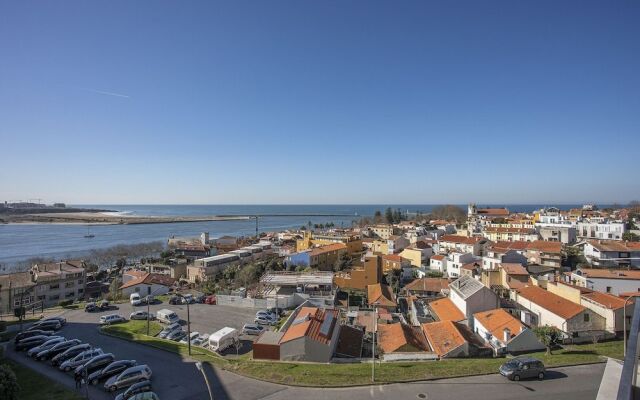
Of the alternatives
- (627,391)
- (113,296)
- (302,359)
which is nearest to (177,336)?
(302,359)

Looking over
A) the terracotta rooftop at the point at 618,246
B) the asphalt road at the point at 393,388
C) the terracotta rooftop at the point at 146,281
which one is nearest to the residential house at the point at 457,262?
the terracotta rooftop at the point at 618,246

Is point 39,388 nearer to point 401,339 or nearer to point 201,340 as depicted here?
point 201,340

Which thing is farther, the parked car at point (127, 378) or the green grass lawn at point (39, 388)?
the parked car at point (127, 378)

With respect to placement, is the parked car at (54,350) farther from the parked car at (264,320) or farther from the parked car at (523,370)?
the parked car at (523,370)

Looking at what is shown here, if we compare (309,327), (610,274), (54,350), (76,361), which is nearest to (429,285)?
(610,274)

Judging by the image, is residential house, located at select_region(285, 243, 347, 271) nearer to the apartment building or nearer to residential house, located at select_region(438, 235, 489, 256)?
residential house, located at select_region(438, 235, 489, 256)

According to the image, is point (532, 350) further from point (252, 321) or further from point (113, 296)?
point (113, 296)

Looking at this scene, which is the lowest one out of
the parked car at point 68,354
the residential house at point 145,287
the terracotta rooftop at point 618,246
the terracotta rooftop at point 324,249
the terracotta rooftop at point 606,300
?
the residential house at point 145,287
